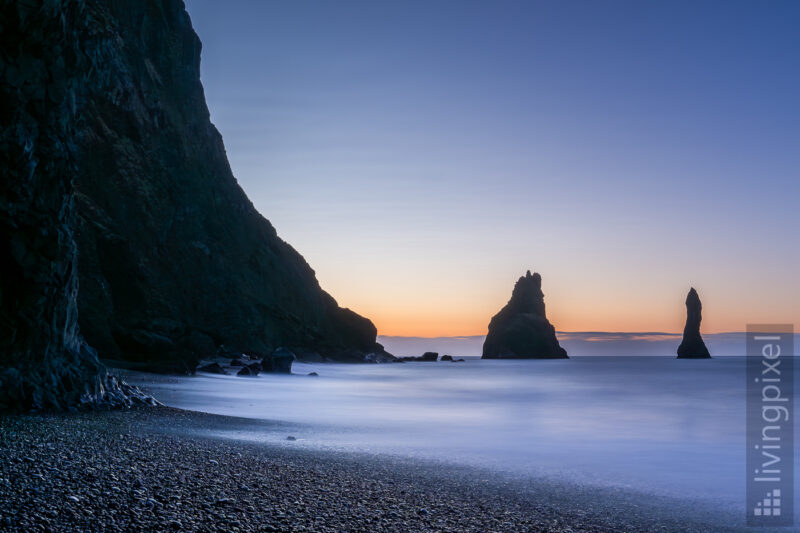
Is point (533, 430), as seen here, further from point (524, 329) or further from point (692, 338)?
point (692, 338)

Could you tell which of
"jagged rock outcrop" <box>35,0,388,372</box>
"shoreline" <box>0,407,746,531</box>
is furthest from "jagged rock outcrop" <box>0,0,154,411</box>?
"jagged rock outcrop" <box>35,0,388,372</box>

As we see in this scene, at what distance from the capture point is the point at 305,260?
87.8 meters

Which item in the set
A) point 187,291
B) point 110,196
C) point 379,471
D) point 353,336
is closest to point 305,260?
point 353,336

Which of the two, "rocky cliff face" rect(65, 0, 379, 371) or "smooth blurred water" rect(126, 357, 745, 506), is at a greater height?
"rocky cliff face" rect(65, 0, 379, 371)

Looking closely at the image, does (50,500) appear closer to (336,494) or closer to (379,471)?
(336,494)

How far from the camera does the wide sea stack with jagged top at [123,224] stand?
11.9 m

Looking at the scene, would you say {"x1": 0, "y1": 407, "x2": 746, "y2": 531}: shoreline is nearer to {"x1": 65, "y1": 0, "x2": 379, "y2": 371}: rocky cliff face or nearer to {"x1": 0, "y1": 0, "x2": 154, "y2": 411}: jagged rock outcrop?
{"x1": 0, "y1": 0, "x2": 154, "y2": 411}: jagged rock outcrop

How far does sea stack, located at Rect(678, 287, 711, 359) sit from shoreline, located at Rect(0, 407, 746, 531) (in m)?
154

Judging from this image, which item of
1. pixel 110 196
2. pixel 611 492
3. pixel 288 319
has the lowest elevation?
pixel 611 492

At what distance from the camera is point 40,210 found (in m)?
12.3

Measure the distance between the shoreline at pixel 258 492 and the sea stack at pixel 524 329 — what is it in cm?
14726

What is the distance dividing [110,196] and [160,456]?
1614 inches

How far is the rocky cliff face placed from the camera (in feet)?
124

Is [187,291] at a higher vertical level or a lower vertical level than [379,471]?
higher
